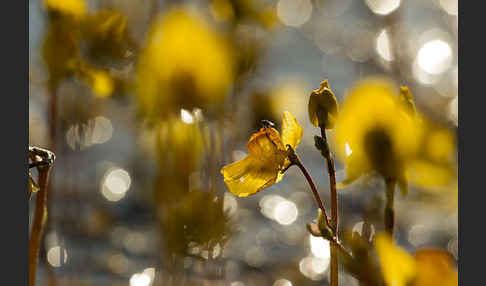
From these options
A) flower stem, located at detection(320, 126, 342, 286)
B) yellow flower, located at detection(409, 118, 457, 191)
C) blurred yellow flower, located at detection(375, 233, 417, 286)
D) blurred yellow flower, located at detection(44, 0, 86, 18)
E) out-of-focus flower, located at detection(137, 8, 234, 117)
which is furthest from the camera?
blurred yellow flower, located at detection(44, 0, 86, 18)

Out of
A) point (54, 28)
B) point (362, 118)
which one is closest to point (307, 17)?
point (54, 28)

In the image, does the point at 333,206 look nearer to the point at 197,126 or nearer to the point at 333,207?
the point at 333,207

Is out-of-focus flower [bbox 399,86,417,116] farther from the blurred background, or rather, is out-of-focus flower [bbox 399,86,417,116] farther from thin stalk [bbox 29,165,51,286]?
thin stalk [bbox 29,165,51,286]

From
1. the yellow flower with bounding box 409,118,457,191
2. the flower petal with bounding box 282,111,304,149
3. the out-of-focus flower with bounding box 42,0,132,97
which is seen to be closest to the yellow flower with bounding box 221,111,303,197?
the flower petal with bounding box 282,111,304,149

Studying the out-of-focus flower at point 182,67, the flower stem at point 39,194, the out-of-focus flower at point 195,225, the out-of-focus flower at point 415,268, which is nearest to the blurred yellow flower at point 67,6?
the out-of-focus flower at point 182,67

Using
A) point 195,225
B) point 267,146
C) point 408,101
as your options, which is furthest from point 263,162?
point 195,225
